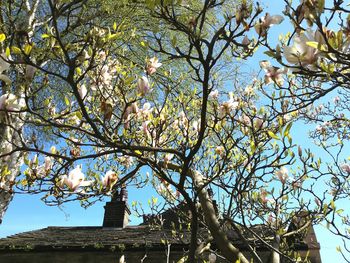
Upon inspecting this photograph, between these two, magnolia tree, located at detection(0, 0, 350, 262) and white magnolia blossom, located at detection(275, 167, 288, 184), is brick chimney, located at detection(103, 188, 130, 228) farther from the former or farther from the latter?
white magnolia blossom, located at detection(275, 167, 288, 184)

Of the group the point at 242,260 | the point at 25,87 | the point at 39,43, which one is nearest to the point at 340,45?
the point at 25,87

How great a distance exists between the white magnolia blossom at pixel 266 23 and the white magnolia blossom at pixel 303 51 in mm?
534

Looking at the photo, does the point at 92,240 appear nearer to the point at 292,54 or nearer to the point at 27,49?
the point at 27,49

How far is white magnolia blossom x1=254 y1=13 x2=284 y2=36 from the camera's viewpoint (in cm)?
206

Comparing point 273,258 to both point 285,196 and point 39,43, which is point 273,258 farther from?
point 39,43

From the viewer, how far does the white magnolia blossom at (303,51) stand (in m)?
1.54

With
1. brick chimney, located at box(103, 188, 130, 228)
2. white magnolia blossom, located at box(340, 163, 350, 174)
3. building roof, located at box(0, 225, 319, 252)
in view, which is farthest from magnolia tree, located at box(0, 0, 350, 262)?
brick chimney, located at box(103, 188, 130, 228)

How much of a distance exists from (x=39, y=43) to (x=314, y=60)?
6.55 m

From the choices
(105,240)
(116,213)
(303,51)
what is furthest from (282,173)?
(116,213)

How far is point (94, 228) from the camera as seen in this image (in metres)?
11.0

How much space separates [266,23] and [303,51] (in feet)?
2.02

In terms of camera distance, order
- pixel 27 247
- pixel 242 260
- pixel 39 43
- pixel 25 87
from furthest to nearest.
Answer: pixel 27 247
pixel 39 43
pixel 242 260
pixel 25 87

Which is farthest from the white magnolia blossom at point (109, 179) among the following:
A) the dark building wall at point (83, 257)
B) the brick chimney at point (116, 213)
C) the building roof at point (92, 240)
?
the brick chimney at point (116, 213)

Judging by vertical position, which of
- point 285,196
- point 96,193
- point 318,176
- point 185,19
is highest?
point 185,19
